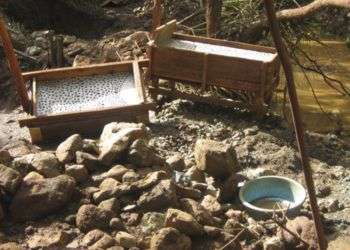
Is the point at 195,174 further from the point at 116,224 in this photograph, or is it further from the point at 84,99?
the point at 84,99

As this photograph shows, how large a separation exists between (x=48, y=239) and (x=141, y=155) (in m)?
1.17

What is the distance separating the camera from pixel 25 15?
997 centimetres

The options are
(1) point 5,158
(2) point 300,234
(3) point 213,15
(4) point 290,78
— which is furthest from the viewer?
(3) point 213,15

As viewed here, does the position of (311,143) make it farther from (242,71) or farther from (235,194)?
(235,194)

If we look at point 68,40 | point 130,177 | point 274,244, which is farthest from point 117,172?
point 68,40

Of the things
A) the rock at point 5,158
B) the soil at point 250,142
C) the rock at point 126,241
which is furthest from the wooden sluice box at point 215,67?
the rock at point 126,241

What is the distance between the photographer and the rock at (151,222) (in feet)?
13.6

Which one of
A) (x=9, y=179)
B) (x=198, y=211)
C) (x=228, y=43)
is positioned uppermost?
(x=228, y=43)

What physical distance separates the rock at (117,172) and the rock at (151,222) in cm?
50

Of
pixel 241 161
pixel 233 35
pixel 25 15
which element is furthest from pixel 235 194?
pixel 25 15

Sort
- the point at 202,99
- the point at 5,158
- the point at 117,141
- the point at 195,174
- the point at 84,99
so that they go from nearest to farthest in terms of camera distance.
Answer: the point at 5,158
the point at 117,141
the point at 195,174
the point at 84,99
the point at 202,99

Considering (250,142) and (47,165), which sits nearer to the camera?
(47,165)

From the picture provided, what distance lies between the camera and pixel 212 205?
4.71m

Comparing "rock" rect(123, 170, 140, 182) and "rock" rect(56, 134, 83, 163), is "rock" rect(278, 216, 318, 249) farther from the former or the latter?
"rock" rect(56, 134, 83, 163)
